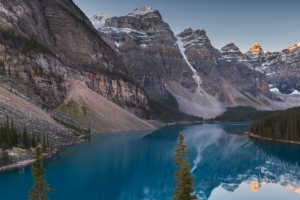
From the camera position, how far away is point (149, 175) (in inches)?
1902

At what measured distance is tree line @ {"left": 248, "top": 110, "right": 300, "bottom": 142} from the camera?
9231cm

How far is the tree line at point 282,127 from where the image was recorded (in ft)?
303

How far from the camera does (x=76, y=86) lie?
123125 mm

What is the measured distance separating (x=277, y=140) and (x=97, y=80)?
92.4m

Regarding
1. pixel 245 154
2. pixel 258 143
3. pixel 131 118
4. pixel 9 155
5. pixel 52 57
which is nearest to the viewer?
pixel 9 155

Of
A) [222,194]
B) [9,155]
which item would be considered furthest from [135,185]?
[9,155]

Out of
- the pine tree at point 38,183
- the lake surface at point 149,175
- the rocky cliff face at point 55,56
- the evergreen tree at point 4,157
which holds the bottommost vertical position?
the lake surface at point 149,175

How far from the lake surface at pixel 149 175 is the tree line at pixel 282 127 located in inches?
648

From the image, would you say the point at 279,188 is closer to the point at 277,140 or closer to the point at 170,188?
the point at 170,188

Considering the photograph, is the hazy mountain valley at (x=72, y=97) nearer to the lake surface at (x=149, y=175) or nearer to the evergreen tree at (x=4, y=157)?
the lake surface at (x=149, y=175)

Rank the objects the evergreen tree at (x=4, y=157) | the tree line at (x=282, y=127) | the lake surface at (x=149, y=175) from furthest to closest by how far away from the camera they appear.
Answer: the tree line at (x=282, y=127), the evergreen tree at (x=4, y=157), the lake surface at (x=149, y=175)

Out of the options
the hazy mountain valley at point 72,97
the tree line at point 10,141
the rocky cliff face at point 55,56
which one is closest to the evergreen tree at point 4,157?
the tree line at point 10,141

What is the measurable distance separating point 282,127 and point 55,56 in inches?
3677

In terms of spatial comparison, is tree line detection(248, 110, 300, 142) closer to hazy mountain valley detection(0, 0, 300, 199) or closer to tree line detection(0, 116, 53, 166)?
hazy mountain valley detection(0, 0, 300, 199)
